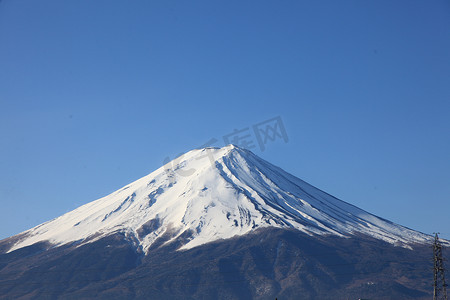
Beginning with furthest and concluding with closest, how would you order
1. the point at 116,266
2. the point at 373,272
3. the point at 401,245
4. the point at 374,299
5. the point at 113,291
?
1. the point at 401,245
2. the point at 116,266
3. the point at 373,272
4. the point at 113,291
5. the point at 374,299

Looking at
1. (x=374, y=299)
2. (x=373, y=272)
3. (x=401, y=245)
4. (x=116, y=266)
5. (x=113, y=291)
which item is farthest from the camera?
(x=401, y=245)

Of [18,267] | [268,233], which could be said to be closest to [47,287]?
[18,267]

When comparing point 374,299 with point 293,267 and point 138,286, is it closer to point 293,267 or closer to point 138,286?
point 293,267

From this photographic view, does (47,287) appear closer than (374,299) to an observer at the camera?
No

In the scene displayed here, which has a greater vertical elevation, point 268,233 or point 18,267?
point 18,267

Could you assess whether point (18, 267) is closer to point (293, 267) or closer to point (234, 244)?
point (234, 244)

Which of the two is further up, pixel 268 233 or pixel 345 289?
pixel 268 233

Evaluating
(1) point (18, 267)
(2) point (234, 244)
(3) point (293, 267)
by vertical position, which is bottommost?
(3) point (293, 267)

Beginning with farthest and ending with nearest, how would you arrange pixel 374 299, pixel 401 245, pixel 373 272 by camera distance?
pixel 401 245, pixel 373 272, pixel 374 299

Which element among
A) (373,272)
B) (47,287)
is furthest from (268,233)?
(47,287)
